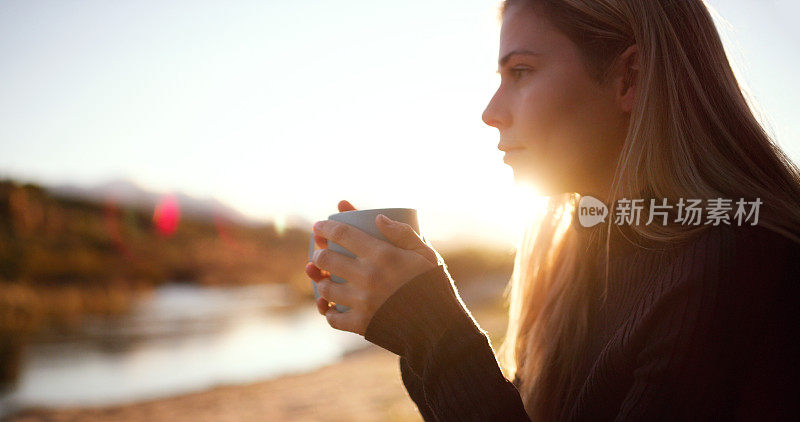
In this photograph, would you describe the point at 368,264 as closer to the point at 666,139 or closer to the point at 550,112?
the point at 550,112

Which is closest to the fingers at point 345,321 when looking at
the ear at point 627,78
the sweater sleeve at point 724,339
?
the sweater sleeve at point 724,339

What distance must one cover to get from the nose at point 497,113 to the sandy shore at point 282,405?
455 cm

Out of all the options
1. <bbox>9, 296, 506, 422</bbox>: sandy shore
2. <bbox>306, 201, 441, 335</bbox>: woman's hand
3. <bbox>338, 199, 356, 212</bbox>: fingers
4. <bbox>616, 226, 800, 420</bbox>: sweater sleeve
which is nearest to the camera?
<bbox>616, 226, 800, 420</bbox>: sweater sleeve

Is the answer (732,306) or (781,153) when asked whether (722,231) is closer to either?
(732,306)

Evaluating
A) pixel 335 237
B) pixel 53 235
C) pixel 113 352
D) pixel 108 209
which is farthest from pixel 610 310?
pixel 108 209

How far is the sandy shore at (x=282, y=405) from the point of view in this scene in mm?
6555

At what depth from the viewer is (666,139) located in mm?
1261

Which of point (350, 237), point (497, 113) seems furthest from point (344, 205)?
point (497, 113)

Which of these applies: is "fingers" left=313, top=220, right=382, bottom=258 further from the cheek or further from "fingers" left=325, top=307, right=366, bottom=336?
the cheek

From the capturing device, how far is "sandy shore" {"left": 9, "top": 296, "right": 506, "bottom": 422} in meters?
6.55

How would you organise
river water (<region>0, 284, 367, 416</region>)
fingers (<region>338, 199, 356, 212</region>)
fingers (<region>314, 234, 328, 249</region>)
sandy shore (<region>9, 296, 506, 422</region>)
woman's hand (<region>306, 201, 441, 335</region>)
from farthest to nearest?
river water (<region>0, 284, 367, 416</region>) → sandy shore (<region>9, 296, 506, 422</region>) → fingers (<region>338, 199, 356, 212</region>) → fingers (<region>314, 234, 328, 249</region>) → woman's hand (<region>306, 201, 441, 335</region>)

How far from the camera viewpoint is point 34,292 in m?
16.8

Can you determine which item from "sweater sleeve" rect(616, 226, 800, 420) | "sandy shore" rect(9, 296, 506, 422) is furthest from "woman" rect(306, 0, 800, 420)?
"sandy shore" rect(9, 296, 506, 422)

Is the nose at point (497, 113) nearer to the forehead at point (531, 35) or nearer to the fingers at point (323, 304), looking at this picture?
the forehead at point (531, 35)
